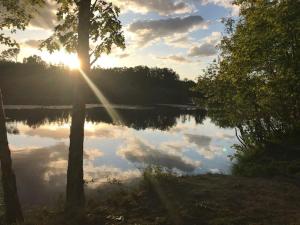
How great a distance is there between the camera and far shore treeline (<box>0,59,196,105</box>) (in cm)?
11756

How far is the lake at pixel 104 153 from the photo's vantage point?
21722 millimetres

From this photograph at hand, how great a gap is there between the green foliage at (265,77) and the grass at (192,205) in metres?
6.73

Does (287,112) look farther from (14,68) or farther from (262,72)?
(14,68)

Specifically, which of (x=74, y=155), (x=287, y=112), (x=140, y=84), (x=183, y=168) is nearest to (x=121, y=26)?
(x=74, y=155)

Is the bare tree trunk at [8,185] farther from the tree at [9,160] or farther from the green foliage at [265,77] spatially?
the green foliage at [265,77]

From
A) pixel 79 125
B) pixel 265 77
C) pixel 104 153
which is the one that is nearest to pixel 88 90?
pixel 104 153

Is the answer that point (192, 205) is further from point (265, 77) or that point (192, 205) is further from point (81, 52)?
point (265, 77)

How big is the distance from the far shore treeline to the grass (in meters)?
83.4

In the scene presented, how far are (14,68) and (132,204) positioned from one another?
137 m

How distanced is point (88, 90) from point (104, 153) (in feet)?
363

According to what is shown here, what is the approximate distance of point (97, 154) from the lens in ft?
104

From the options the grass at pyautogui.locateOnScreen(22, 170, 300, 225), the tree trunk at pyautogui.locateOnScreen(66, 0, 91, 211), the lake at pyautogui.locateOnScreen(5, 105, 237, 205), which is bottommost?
the lake at pyautogui.locateOnScreen(5, 105, 237, 205)

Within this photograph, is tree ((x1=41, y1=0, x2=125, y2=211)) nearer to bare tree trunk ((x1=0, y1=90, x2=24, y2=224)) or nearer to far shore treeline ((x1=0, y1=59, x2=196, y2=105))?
bare tree trunk ((x1=0, y1=90, x2=24, y2=224))

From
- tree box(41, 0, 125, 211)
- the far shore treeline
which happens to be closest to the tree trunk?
tree box(41, 0, 125, 211)
